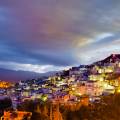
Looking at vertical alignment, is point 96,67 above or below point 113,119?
above

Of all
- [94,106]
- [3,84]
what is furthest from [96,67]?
[94,106]

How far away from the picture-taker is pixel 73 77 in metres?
82.8

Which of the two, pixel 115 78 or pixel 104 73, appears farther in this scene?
pixel 104 73

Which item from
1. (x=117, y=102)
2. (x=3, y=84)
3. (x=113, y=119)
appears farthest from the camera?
(x=3, y=84)

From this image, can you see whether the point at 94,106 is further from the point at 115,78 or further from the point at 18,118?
the point at 115,78

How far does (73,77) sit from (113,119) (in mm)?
49224

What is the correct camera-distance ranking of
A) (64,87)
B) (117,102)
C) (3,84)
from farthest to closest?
(3,84) < (64,87) < (117,102)

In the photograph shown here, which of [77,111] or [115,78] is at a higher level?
[115,78]

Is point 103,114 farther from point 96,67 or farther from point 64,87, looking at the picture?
point 96,67

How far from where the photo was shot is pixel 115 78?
6606 centimetres

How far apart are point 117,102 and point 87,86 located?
24.8 metres

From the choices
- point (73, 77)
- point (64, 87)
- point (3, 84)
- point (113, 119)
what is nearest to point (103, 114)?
point (113, 119)

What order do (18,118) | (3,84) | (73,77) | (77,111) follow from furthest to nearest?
(3,84)
(73,77)
(77,111)
(18,118)

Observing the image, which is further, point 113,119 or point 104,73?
point 104,73
